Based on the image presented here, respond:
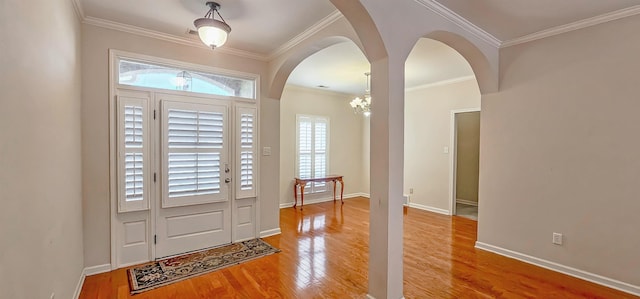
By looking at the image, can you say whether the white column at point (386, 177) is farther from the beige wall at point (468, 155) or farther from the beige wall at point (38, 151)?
the beige wall at point (468, 155)

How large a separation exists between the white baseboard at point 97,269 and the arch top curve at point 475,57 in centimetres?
410

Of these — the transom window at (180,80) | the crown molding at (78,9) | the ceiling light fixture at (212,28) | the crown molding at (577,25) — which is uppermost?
the crown molding at (577,25)

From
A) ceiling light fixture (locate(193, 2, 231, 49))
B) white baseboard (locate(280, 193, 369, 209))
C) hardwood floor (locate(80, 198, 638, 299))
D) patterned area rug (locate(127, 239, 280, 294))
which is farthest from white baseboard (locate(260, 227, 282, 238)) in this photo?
ceiling light fixture (locate(193, 2, 231, 49))

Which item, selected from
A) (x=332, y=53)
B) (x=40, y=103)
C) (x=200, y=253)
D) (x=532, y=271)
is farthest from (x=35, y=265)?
(x=532, y=271)

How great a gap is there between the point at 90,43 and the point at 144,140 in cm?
110

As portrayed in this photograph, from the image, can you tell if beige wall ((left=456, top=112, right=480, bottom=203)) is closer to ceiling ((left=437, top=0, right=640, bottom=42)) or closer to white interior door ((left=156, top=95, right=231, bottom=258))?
ceiling ((left=437, top=0, right=640, bottom=42))

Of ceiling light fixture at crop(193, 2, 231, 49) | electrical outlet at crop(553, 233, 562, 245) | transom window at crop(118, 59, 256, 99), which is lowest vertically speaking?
electrical outlet at crop(553, 233, 562, 245)

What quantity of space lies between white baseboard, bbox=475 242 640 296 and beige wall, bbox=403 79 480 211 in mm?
2046

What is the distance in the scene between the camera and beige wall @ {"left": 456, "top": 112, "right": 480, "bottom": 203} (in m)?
6.15

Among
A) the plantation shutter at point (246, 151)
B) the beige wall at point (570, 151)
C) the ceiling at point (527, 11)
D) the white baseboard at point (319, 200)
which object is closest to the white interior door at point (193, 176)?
the plantation shutter at point (246, 151)

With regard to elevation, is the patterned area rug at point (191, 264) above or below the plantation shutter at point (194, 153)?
below

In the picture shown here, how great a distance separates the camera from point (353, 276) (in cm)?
277

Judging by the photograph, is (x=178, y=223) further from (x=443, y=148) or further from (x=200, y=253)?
(x=443, y=148)

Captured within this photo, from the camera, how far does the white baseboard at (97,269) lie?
2.77m
